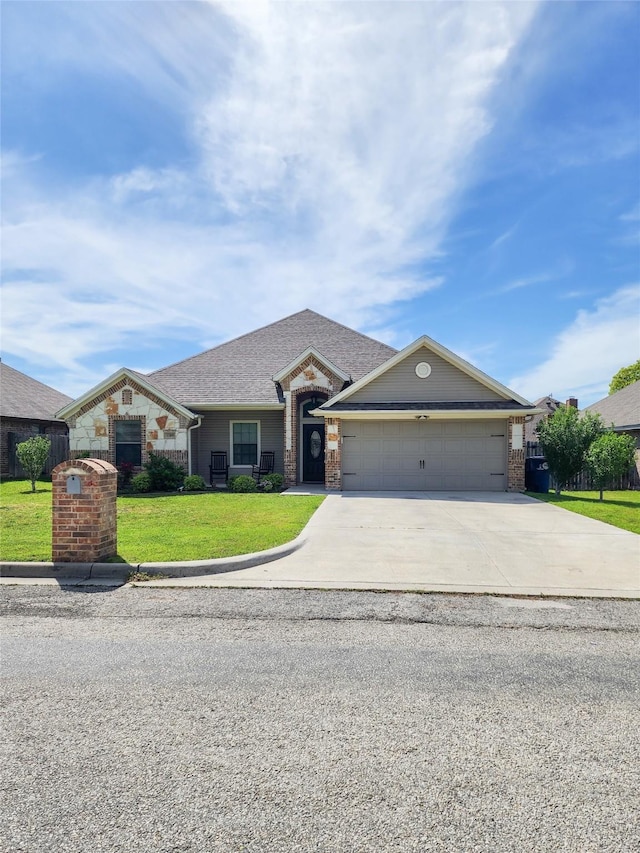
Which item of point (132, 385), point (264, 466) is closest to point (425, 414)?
point (264, 466)

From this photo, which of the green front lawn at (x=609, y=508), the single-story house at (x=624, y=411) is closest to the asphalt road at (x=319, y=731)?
the green front lawn at (x=609, y=508)

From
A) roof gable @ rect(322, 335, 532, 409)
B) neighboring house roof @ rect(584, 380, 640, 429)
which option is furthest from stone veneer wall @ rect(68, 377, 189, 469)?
neighboring house roof @ rect(584, 380, 640, 429)

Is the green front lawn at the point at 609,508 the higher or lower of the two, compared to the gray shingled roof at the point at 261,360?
lower

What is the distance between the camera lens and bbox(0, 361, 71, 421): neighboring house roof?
22.8 meters

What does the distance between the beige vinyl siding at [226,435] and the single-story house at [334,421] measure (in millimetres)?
38

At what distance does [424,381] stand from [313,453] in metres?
4.91

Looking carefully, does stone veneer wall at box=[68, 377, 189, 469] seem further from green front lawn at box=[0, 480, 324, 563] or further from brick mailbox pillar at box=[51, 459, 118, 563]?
brick mailbox pillar at box=[51, 459, 118, 563]

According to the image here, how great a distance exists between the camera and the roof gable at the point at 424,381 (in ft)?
54.5

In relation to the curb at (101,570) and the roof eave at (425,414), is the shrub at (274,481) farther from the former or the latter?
the curb at (101,570)

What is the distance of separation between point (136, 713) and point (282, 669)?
1123mm

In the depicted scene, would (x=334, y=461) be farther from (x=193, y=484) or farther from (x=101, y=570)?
(x=101, y=570)

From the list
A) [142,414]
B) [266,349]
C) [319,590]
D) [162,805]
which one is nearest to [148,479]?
[142,414]

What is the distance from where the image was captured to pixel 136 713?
10.7 feet

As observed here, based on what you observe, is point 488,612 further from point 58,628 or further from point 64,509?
point 64,509
